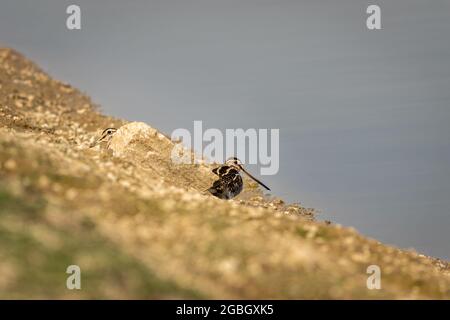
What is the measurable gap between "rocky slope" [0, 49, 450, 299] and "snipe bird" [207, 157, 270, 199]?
19.0ft

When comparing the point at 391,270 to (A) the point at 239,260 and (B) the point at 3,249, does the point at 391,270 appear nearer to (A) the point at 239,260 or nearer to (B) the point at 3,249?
(A) the point at 239,260

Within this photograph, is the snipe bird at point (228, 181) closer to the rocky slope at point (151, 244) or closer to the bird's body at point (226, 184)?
the bird's body at point (226, 184)

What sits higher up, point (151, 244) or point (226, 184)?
point (226, 184)

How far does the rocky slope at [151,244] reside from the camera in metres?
14.2

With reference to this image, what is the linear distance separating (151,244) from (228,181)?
11.9 m

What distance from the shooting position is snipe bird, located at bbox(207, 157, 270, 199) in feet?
92.1

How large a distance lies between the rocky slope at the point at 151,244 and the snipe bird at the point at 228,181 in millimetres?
5798

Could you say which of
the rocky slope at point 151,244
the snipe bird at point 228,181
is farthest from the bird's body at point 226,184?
the rocky slope at point 151,244

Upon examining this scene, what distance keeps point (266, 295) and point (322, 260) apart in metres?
2.44

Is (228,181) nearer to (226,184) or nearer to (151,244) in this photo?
(226,184)

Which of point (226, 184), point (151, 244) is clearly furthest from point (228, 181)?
point (151, 244)

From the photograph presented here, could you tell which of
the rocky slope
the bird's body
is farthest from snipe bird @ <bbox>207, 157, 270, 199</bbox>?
the rocky slope

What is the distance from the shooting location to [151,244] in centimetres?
1641

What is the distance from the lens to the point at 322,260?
16688 millimetres
